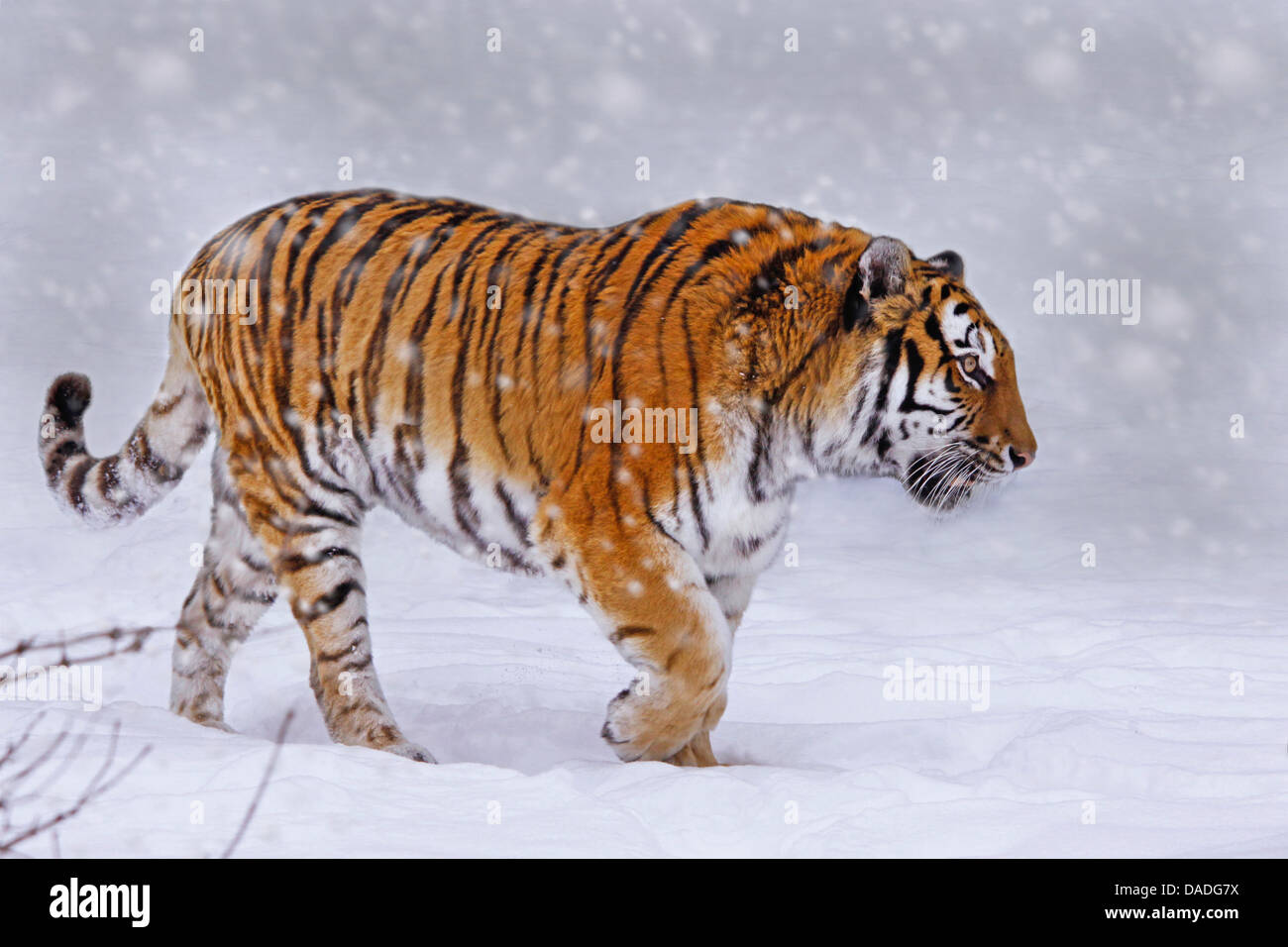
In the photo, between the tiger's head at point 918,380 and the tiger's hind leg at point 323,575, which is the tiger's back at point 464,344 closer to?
the tiger's hind leg at point 323,575

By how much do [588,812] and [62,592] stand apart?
14.5 ft

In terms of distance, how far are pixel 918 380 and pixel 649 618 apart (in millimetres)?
921

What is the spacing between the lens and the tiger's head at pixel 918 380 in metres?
3.44

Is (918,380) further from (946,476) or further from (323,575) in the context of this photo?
(323,575)

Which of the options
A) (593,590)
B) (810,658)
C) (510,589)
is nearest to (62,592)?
(510,589)

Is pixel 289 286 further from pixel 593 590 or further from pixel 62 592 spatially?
pixel 62 592

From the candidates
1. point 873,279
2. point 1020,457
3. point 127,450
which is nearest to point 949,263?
point 873,279

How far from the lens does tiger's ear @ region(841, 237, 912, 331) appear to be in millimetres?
3393

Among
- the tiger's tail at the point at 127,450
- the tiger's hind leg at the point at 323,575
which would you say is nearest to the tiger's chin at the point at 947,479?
the tiger's hind leg at the point at 323,575

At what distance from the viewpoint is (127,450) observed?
439 centimetres

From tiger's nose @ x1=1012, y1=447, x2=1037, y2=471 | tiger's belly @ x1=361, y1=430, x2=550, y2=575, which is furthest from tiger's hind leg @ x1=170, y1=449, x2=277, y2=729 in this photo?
tiger's nose @ x1=1012, y1=447, x2=1037, y2=471

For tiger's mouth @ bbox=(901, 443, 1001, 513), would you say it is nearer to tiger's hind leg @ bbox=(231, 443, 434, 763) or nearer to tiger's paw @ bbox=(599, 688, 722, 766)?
tiger's paw @ bbox=(599, 688, 722, 766)

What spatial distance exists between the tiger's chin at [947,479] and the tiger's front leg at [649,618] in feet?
2.23
